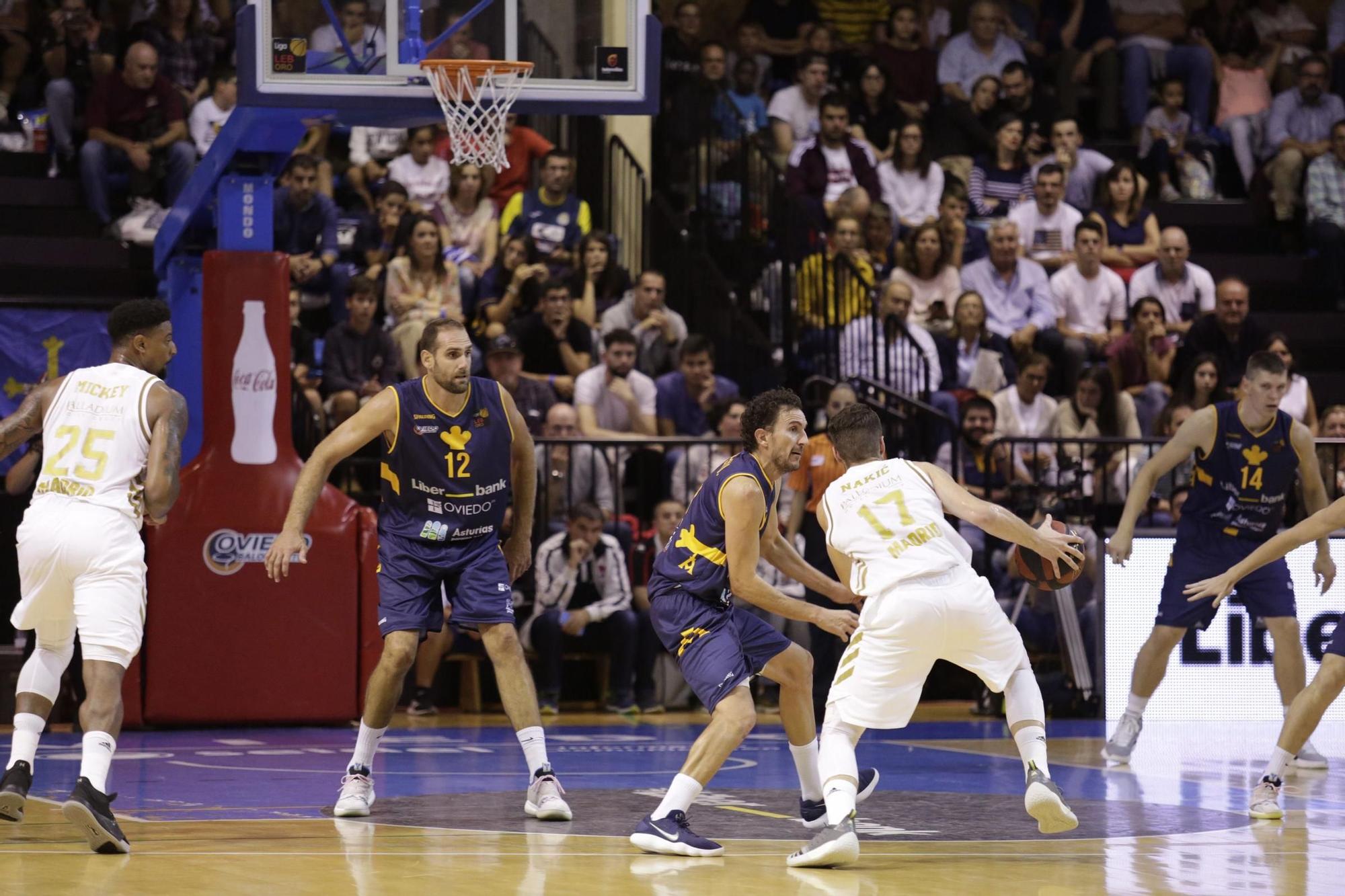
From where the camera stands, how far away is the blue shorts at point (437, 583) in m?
7.96

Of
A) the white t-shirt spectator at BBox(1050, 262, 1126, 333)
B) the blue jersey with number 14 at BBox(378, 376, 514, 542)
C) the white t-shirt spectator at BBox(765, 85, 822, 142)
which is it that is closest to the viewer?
the blue jersey with number 14 at BBox(378, 376, 514, 542)

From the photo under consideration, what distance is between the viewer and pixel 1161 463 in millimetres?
9969

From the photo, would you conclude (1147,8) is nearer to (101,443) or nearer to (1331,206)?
(1331,206)

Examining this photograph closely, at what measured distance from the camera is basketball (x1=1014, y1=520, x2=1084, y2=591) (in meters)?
7.02

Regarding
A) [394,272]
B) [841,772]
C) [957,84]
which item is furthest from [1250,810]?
[957,84]

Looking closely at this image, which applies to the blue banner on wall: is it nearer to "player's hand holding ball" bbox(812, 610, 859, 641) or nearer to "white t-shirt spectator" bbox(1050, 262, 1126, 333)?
"white t-shirt spectator" bbox(1050, 262, 1126, 333)

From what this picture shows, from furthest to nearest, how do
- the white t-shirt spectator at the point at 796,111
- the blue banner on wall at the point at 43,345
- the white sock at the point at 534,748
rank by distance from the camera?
the white t-shirt spectator at the point at 796,111
the blue banner on wall at the point at 43,345
the white sock at the point at 534,748

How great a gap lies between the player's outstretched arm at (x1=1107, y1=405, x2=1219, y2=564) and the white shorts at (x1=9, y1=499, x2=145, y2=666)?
5.01 metres

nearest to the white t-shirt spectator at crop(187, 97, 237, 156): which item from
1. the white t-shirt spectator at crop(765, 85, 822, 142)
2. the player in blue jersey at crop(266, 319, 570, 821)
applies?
the white t-shirt spectator at crop(765, 85, 822, 142)

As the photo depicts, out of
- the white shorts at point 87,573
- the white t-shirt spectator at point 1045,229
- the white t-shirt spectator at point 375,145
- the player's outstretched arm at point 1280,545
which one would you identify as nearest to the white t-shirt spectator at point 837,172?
the white t-shirt spectator at point 1045,229

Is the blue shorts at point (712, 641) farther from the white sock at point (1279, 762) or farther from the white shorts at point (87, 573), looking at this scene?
the white sock at point (1279, 762)

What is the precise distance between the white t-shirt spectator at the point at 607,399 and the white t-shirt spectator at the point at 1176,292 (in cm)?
466

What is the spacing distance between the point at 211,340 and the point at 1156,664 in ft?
19.6

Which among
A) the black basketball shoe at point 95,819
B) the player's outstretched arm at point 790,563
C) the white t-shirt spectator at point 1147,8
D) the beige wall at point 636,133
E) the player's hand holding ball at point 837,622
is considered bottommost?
the black basketball shoe at point 95,819
